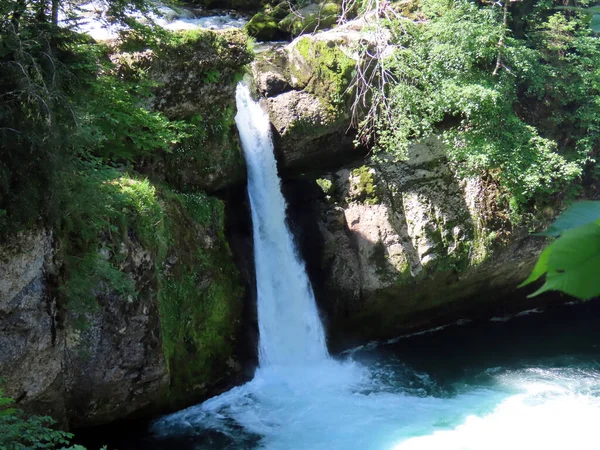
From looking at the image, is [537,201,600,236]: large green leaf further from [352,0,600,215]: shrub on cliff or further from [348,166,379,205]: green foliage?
[348,166,379,205]: green foliage

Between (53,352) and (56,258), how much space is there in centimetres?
105

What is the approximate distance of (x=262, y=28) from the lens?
13391 millimetres

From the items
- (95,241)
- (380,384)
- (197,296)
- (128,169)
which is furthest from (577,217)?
(380,384)

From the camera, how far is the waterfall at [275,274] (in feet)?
32.2

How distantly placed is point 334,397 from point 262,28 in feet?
27.9

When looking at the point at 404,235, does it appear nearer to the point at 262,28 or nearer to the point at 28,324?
the point at 28,324

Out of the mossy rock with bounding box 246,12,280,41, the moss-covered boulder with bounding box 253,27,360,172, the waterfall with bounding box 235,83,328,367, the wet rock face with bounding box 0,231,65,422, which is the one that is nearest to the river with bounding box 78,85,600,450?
the waterfall with bounding box 235,83,328,367

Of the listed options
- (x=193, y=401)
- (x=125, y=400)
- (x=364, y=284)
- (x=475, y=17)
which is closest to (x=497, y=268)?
(x=364, y=284)

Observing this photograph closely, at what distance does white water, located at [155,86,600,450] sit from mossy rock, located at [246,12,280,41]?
3.28 meters

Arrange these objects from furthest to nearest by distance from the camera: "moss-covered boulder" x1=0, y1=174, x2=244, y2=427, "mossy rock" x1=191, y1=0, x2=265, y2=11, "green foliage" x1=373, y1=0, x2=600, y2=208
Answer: "mossy rock" x1=191, y1=0, x2=265, y2=11, "green foliage" x1=373, y1=0, x2=600, y2=208, "moss-covered boulder" x1=0, y1=174, x2=244, y2=427

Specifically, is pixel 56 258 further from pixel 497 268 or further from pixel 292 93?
pixel 497 268

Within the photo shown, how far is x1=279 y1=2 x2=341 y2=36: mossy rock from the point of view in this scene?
13.2 meters

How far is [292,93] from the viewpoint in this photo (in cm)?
1059

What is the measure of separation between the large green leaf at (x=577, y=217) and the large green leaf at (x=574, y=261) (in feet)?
0.11
